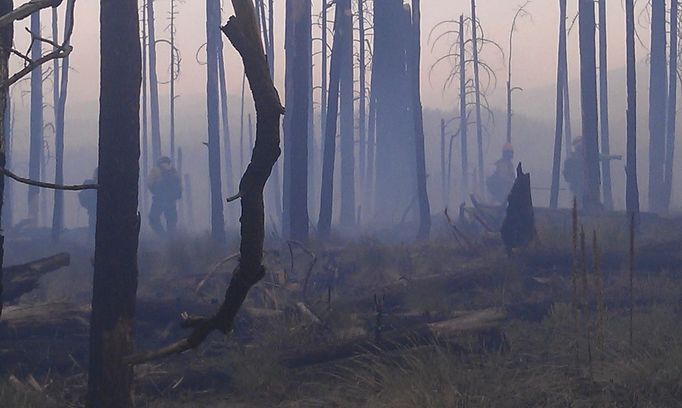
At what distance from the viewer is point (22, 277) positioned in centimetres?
792

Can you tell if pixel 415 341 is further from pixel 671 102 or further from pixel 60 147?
pixel 671 102

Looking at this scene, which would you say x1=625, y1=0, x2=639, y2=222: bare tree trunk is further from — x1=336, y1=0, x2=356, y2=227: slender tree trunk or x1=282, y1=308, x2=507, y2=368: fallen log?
x1=336, y1=0, x2=356, y2=227: slender tree trunk

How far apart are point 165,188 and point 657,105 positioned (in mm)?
21622

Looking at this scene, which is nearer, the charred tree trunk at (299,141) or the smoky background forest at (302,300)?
the smoky background forest at (302,300)

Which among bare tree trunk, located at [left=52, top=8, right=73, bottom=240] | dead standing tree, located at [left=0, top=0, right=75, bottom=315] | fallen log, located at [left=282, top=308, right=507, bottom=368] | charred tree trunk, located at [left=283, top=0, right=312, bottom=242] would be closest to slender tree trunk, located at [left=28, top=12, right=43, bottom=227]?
bare tree trunk, located at [left=52, top=8, right=73, bottom=240]

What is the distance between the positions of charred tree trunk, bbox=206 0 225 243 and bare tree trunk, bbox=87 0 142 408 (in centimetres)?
1291

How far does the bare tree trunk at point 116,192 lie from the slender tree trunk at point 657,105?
2479cm

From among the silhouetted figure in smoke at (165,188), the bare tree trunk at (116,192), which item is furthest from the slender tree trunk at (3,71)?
the silhouetted figure in smoke at (165,188)

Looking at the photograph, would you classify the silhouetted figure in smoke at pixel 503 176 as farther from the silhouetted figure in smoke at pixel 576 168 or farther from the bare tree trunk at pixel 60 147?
the bare tree trunk at pixel 60 147

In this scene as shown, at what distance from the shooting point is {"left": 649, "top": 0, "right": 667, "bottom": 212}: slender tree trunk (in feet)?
91.8

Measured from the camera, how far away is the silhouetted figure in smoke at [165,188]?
19375mm

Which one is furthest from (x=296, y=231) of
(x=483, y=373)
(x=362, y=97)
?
(x=362, y=97)

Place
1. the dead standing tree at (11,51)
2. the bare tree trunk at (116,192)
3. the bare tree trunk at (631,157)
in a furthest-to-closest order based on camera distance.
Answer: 1. the bare tree trunk at (631,157)
2. the bare tree trunk at (116,192)
3. the dead standing tree at (11,51)

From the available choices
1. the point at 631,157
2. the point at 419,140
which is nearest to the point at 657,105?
the point at 419,140
